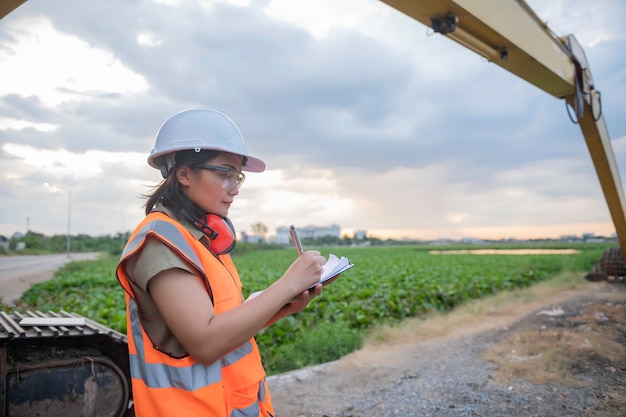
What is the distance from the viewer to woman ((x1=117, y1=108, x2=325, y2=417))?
1531 millimetres

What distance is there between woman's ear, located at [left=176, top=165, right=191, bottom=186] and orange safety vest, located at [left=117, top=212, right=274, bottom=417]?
0.16 metres

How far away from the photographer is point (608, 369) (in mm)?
4656

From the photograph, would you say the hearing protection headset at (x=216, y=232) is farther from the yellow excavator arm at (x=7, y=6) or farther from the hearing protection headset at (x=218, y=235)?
the yellow excavator arm at (x=7, y=6)

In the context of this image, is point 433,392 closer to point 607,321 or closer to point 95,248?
point 607,321

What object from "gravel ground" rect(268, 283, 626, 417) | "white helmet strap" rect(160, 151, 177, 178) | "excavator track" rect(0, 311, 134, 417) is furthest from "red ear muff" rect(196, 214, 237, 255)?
"gravel ground" rect(268, 283, 626, 417)

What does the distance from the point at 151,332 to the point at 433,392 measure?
11.6ft

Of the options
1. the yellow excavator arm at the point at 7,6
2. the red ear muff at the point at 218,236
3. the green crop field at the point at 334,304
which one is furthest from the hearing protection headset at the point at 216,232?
the green crop field at the point at 334,304

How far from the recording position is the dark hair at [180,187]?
1802 mm

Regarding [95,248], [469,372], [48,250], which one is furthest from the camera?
[95,248]

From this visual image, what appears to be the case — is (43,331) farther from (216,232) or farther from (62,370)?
(216,232)

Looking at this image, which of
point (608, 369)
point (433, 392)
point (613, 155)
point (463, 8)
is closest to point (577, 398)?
point (608, 369)

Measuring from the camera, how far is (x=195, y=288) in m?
1.54

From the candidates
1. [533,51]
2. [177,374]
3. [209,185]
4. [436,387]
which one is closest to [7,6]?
[209,185]

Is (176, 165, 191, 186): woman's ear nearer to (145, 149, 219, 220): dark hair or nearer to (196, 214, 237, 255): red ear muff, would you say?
(145, 149, 219, 220): dark hair
